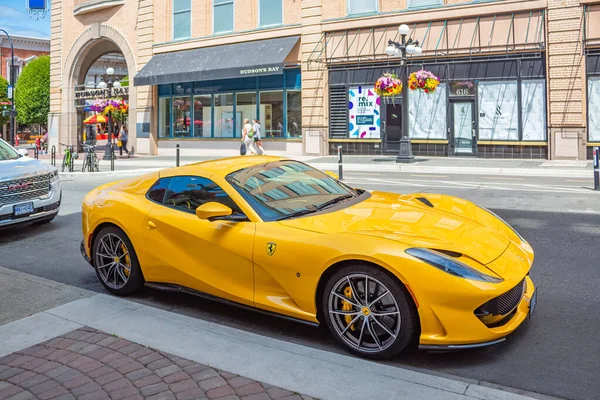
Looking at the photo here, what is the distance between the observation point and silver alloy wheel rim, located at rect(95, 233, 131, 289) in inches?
221

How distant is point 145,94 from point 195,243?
2924 cm

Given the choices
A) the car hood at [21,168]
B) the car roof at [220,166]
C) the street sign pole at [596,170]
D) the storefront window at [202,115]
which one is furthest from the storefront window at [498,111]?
the car roof at [220,166]

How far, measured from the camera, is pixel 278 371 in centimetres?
371

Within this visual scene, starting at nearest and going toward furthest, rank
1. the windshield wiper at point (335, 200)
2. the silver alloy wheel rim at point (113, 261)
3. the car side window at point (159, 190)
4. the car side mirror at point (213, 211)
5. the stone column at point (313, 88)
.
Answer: the car side mirror at point (213, 211), the windshield wiper at point (335, 200), the car side window at point (159, 190), the silver alloy wheel rim at point (113, 261), the stone column at point (313, 88)

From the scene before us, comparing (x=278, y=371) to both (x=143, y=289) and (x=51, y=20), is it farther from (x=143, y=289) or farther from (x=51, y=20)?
(x=51, y=20)

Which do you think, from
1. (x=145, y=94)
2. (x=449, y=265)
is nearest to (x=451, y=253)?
(x=449, y=265)

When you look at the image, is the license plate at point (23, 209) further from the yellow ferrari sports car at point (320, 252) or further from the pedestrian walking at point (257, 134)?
the pedestrian walking at point (257, 134)

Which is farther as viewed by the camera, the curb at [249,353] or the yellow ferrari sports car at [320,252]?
the yellow ferrari sports car at [320,252]

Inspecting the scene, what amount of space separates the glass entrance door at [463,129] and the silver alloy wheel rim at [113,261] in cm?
2007

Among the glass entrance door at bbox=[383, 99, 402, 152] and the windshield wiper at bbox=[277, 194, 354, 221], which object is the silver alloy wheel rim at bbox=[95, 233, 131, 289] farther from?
the glass entrance door at bbox=[383, 99, 402, 152]

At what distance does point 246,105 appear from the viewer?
29125 mm

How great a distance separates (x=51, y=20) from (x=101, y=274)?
3683 cm

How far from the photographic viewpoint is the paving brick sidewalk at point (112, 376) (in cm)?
344

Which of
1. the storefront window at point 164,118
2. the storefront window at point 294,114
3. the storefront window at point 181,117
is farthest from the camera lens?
the storefront window at point 164,118
